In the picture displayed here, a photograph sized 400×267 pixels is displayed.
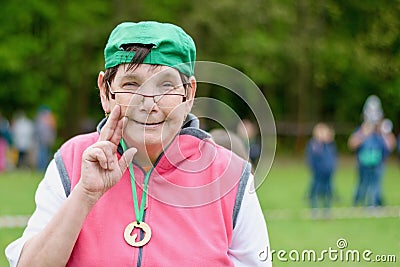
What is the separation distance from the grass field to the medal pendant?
0.36 meters

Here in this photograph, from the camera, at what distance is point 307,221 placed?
38.1ft

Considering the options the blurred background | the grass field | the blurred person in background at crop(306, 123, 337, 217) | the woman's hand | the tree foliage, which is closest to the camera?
the woman's hand

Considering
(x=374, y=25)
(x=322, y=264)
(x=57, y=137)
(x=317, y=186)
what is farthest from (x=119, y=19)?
(x=374, y=25)

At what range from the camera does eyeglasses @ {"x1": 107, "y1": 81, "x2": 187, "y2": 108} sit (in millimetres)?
2344

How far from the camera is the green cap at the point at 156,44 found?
2.38m

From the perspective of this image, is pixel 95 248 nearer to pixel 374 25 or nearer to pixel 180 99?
pixel 180 99

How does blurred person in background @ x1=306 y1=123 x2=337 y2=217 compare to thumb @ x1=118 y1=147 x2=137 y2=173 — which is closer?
thumb @ x1=118 y1=147 x2=137 y2=173

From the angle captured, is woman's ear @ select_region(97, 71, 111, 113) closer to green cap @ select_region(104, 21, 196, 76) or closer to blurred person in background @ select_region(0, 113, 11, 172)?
green cap @ select_region(104, 21, 196, 76)

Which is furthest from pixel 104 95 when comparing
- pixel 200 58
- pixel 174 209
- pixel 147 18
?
pixel 147 18

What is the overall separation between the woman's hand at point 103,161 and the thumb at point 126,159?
2 centimetres

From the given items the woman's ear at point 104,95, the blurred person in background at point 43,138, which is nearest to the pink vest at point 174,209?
the woman's ear at point 104,95

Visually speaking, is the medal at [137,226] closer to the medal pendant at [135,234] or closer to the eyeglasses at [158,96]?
the medal pendant at [135,234]

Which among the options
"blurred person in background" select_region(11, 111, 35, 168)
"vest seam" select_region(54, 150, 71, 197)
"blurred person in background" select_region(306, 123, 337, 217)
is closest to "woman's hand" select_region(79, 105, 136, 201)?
"vest seam" select_region(54, 150, 71, 197)

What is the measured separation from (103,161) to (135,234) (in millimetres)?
248
